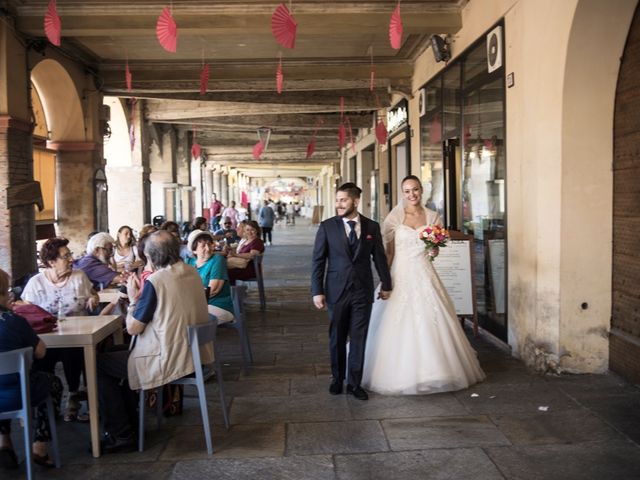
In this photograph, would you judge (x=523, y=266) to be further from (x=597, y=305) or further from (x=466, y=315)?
(x=466, y=315)

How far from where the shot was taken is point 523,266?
18.4 ft

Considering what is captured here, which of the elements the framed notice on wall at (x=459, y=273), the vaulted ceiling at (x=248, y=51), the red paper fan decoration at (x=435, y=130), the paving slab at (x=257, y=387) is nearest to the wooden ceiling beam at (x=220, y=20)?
the vaulted ceiling at (x=248, y=51)

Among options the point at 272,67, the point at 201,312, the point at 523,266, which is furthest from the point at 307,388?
the point at 272,67

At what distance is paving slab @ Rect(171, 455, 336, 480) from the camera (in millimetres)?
3430

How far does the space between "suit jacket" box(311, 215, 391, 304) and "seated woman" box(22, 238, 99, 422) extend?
5.15 feet

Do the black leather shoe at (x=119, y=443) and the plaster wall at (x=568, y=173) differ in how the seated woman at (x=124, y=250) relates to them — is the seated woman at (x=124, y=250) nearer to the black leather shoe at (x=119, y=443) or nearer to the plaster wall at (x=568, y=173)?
the black leather shoe at (x=119, y=443)

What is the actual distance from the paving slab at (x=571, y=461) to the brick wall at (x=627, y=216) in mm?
1308

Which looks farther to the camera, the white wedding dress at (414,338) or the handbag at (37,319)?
the white wedding dress at (414,338)

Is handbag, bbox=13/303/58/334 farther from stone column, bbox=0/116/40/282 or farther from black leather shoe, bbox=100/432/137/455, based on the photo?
stone column, bbox=0/116/40/282

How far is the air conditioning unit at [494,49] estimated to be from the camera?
6.11 meters

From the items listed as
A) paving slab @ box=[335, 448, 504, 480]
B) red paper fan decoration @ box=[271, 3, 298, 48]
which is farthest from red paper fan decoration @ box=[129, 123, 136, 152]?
paving slab @ box=[335, 448, 504, 480]

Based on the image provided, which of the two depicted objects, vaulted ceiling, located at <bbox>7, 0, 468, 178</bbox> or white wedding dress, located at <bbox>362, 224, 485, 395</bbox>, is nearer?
white wedding dress, located at <bbox>362, 224, 485, 395</bbox>

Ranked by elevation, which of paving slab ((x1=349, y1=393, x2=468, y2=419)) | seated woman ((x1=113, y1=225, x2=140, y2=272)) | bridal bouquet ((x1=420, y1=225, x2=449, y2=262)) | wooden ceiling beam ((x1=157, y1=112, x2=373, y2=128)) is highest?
wooden ceiling beam ((x1=157, y1=112, x2=373, y2=128))

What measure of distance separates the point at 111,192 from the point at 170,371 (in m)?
10.3
